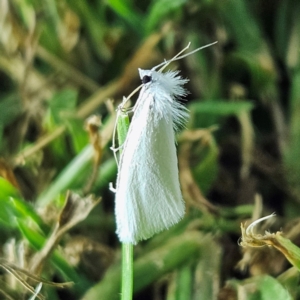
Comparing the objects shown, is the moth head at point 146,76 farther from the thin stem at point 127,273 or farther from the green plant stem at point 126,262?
the thin stem at point 127,273

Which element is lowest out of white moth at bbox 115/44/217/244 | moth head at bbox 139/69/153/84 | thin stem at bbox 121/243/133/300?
thin stem at bbox 121/243/133/300

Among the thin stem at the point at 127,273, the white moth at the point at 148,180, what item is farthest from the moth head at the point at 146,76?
the thin stem at the point at 127,273

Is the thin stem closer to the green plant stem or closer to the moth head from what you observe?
the green plant stem

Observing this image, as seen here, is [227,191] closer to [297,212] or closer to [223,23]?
[297,212]

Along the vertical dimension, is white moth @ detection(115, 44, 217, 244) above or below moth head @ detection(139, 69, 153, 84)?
below

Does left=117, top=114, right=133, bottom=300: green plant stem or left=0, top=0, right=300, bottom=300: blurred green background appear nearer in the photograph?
left=117, top=114, right=133, bottom=300: green plant stem

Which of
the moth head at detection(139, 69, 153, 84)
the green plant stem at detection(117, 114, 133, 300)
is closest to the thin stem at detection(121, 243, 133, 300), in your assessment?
the green plant stem at detection(117, 114, 133, 300)

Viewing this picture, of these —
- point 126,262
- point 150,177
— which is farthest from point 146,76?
point 126,262
